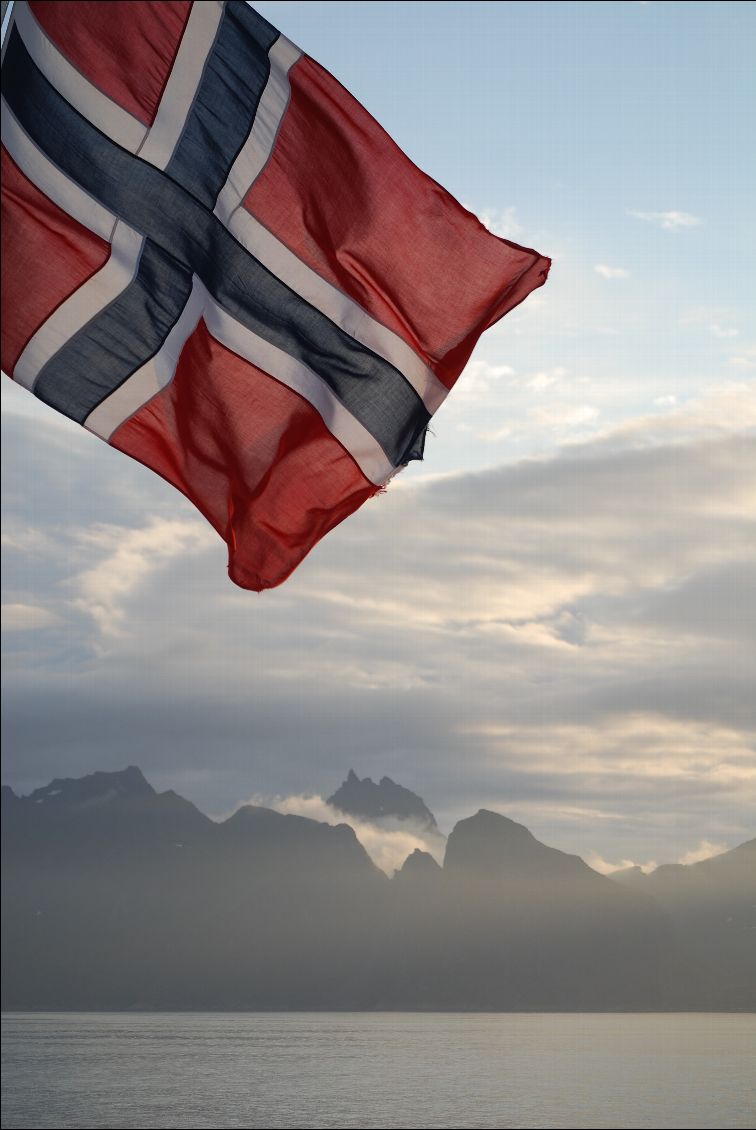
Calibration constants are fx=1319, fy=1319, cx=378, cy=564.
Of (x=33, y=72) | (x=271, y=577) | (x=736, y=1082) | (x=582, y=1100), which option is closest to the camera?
(x=33, y=72)

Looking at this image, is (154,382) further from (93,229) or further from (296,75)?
(296,75)

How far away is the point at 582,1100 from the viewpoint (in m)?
165

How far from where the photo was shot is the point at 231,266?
27.2 feet

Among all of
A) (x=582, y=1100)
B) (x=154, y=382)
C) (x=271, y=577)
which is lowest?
(x=582, y=1100)

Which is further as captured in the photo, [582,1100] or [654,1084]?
[654,1084]

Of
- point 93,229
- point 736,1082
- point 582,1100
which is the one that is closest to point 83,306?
point 93,229

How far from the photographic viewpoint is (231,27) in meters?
7.89

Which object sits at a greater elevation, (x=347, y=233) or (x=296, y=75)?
(x=296, y=75)

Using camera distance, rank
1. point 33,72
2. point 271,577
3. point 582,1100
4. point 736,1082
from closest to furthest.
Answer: point 33,72 → point 271,577 → point 582,1100 → point 736,1082

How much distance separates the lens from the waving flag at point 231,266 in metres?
7.88

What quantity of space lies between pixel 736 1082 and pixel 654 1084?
12878mm

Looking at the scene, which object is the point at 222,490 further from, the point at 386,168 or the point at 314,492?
the point at 386,168

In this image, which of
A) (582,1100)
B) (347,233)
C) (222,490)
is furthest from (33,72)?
(582,1100)

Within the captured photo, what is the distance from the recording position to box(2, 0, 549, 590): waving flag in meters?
7.88
